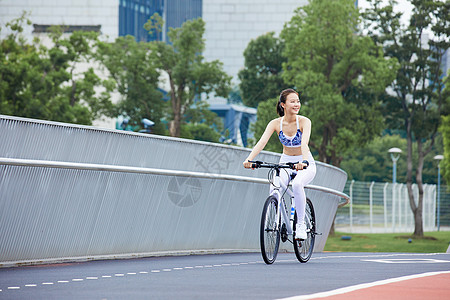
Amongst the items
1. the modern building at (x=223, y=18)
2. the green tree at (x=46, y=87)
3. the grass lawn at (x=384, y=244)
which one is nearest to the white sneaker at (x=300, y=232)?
the grass lawn at (x=384, y=244)

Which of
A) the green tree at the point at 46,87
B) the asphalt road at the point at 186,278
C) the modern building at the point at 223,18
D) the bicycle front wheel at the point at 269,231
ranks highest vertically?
the modern building at the point at 223,18

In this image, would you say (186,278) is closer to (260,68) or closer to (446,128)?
(446,128)

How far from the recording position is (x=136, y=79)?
136ft

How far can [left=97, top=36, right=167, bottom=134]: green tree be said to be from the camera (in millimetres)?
41312

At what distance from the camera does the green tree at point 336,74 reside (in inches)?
1463

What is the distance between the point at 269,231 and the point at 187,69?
107 ft

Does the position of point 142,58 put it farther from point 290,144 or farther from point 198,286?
point 198,286

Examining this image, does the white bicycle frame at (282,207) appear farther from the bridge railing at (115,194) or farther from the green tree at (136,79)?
the green tree at (136,79)

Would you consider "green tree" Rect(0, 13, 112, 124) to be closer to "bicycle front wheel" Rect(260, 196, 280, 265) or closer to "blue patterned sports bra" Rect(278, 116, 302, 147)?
"blue patterned sports bra" Rect(278, 116, 302, 147)

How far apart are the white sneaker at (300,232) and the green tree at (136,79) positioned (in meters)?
31.9

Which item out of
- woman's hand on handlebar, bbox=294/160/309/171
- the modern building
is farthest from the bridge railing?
the modern building

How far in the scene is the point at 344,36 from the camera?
37.2 metres

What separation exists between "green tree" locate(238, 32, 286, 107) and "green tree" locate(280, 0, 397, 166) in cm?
644

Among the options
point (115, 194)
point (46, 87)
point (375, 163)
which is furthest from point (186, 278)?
point (375, 163)
